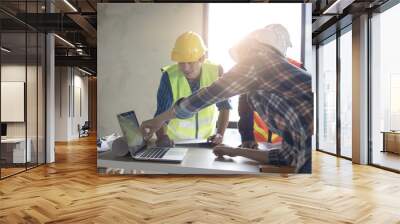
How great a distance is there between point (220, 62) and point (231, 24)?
2.13 feet

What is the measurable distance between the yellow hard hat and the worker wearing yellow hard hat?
0.02 meters

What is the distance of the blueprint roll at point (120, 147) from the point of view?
5.93 metres

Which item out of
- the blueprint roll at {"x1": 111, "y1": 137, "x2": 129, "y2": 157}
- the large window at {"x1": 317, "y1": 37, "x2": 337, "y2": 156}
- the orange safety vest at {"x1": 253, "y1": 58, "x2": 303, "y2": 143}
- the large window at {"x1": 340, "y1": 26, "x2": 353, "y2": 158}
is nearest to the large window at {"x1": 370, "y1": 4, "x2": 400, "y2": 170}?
the large window at {"x1": 340, "y1": 26, "x2": 353, "y2": 158}

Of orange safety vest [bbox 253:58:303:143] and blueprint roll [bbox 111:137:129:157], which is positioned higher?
orange safety vest [bbox 253:58:303:143]

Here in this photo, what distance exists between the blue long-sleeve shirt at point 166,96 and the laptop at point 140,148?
0.43 metres

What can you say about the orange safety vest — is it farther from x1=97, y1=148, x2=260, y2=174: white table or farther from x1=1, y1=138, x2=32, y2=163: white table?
x1=1, y1=138, x2=32, y2=163: white table

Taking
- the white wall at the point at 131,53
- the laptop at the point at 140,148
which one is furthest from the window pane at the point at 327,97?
the laptop at the point at 140,148

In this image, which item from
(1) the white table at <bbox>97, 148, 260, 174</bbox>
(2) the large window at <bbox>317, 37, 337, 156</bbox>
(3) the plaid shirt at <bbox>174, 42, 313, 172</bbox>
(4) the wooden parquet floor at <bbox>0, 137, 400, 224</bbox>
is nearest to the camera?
(4) the wooden parquet floor at <bbox>0, 137, 400, 224</bbox>

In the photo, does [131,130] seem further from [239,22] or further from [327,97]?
[327,97]

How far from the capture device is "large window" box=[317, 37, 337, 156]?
9.48m

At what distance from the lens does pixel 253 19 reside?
595 centimetres

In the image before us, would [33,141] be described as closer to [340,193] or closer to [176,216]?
[176,216]

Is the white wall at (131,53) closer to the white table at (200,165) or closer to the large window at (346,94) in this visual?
the white table at (200,165)

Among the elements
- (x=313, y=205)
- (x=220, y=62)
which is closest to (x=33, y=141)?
(x=220, y=62)
